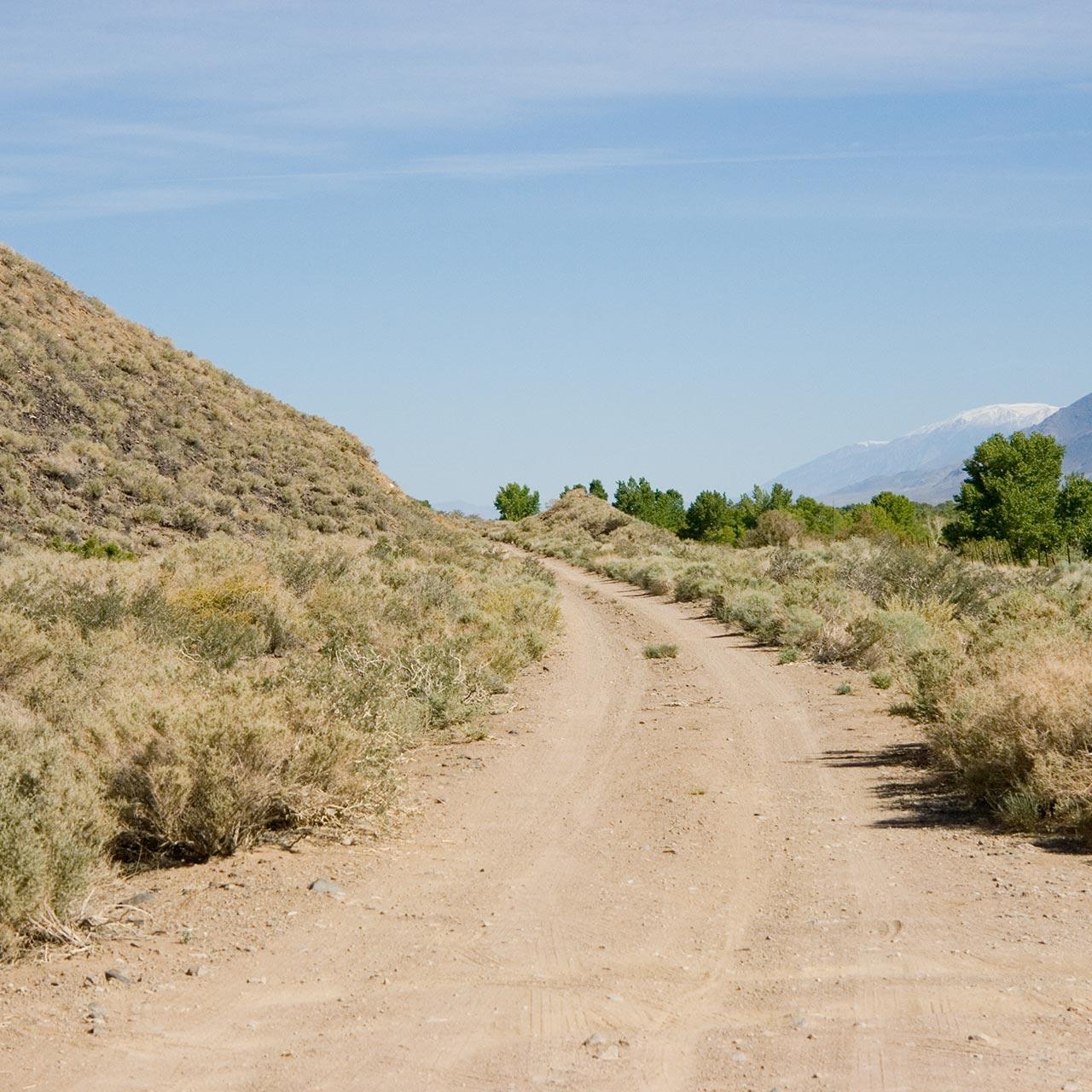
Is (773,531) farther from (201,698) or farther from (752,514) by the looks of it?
(201,698)

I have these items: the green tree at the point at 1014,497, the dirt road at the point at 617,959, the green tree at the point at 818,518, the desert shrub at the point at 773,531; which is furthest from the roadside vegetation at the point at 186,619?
the green tree at the point at 818,518

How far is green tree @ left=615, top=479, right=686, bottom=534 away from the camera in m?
90.5

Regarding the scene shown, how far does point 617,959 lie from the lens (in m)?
6.42

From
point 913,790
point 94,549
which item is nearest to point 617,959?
point 913,790

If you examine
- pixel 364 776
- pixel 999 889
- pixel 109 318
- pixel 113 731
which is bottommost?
pixel 999 889

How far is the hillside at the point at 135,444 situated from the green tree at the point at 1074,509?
34.5 metres

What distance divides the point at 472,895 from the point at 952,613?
1575 centimetres

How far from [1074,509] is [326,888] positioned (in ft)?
197

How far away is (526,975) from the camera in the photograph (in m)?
6.21

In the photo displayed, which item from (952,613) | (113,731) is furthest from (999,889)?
(952,613)

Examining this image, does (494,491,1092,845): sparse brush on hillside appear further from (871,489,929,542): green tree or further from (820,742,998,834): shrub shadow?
(871,489,929,542): green tree

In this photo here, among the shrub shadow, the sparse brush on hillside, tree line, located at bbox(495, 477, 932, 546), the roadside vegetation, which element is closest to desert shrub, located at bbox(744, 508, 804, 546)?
tree line, located at bbox(495, 477, 932, 546)

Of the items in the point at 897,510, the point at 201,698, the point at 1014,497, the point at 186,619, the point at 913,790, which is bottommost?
the point at 913,790

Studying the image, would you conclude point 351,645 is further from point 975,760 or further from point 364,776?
point 975,760
